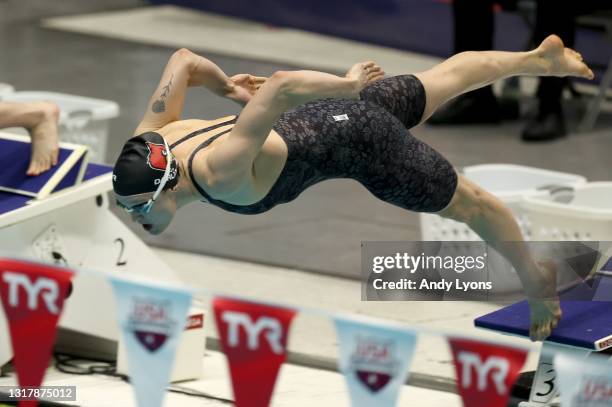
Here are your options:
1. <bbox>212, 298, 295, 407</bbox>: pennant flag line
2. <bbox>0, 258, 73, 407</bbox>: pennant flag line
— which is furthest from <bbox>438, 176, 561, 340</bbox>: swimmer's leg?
<bbox>0, 258, 73, 407</bbox>: pennant flag line

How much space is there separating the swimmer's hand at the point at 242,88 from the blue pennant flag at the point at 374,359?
1.49 metres

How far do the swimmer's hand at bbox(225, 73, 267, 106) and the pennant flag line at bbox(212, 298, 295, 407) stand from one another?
138 cm

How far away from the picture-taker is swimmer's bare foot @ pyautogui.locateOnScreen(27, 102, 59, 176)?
4875 mm

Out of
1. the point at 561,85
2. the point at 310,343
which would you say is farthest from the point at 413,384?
the point at 561,85

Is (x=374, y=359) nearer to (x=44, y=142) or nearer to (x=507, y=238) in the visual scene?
(x=507, y=238)

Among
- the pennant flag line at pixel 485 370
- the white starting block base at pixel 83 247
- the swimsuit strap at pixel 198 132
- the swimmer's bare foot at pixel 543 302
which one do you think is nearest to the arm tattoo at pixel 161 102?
the swimsuit strap at pixel 198 132

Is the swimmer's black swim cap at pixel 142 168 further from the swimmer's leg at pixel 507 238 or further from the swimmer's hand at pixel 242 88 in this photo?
the swimmer's leg at pixel 507 238

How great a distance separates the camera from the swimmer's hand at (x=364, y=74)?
3.79m

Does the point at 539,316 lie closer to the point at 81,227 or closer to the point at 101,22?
the point at 81,227

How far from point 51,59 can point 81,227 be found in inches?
205

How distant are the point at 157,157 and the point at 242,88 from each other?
2.11 ft

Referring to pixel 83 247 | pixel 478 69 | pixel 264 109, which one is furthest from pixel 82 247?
pixel 478 69

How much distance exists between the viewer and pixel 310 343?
5098 millimetres

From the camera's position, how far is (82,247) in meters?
4.92
